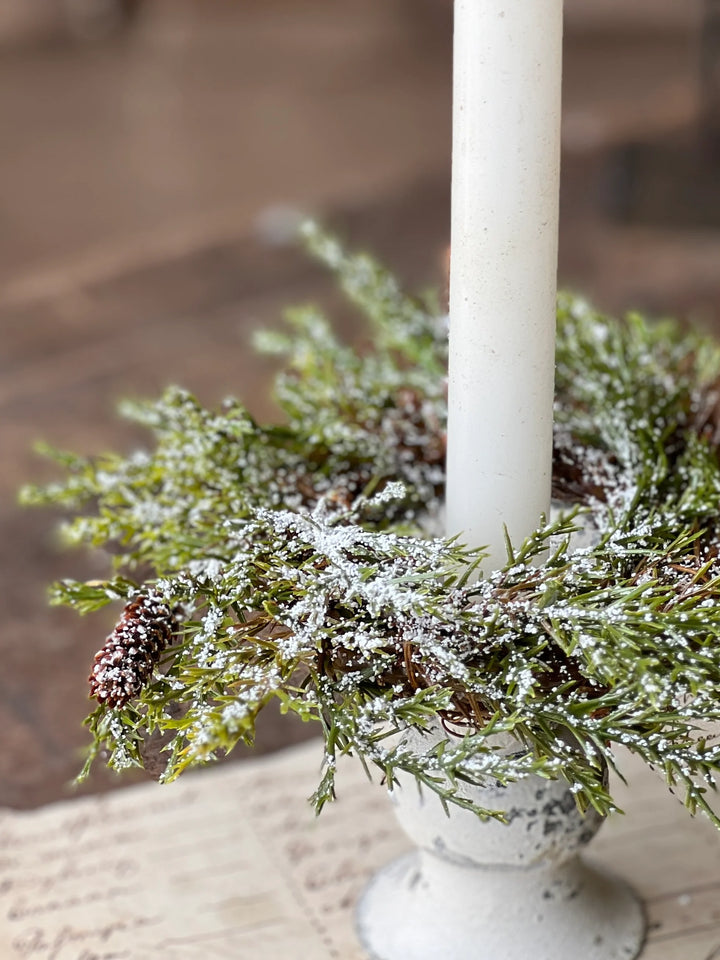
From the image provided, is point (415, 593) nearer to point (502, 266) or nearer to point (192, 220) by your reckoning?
point (502, 266)

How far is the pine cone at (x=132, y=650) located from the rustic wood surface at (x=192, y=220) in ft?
1.05

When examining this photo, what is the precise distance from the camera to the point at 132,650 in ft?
1.43

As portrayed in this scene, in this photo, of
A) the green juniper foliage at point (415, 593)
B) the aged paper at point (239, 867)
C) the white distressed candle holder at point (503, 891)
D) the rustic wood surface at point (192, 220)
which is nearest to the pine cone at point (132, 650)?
the green juniper foliage at point (415, 593)

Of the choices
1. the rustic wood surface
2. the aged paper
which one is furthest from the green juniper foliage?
the rustic wood surface

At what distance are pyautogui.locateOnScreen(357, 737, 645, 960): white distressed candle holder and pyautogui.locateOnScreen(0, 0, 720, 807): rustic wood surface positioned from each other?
24 centimetres

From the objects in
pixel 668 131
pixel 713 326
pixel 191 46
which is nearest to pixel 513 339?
pixel 713 326

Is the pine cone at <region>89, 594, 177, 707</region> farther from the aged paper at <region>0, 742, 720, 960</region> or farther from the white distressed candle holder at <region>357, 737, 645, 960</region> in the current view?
the aged paper at <region>0, 742, 720, 960</region>

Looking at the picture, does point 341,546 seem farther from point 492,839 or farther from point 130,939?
point 130,939

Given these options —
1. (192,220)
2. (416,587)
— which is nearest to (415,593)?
(416,587)

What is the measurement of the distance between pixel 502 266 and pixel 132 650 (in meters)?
0.19

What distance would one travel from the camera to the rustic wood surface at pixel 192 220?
1.09 metres

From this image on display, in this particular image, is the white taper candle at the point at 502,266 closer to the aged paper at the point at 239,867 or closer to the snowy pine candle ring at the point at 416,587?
the snowy pine candle ring at the point at 416,587

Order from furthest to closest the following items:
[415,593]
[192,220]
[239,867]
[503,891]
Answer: [192,220] → [239,867] → [503,891] → [415,593]

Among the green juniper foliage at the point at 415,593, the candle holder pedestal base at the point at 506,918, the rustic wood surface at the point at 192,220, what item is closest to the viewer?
the green juniper foliage at the point at 415,593
